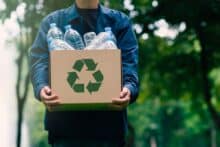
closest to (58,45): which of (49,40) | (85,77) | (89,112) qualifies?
(49,40)

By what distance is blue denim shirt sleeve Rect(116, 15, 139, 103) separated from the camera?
3147 millimetres

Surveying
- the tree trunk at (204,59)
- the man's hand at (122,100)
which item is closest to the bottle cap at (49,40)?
the man's hand at (122,100)

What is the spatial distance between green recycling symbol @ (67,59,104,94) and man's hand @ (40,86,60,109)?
108mm

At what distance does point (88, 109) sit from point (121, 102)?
6.5 inches

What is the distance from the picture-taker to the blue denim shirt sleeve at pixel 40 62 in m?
3.12

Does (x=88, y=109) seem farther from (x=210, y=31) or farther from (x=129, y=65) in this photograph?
(x=210, y=31)

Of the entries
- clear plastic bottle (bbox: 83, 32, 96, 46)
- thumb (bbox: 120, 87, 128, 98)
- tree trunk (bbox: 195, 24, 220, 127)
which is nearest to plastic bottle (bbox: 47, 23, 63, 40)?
clear plastic bottle (bbox: 83, 32, 96, 46)

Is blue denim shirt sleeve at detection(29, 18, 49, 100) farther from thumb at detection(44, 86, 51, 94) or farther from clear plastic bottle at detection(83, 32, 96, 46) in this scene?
clear plastic bottle at detection(83, 32, 96, 46)

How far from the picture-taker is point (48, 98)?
3033 millimetres

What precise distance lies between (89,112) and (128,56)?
0.29m

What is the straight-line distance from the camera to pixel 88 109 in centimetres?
314

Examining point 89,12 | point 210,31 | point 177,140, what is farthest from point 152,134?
point 89,12

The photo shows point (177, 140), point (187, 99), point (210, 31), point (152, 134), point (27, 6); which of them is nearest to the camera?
point (27, 6)

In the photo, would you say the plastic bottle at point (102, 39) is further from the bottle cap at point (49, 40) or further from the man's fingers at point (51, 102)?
the man's fingers at point (51, 102)
